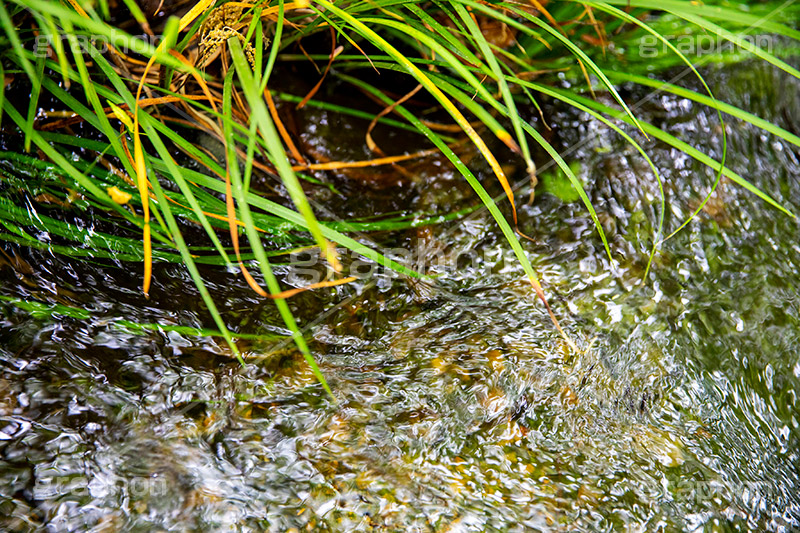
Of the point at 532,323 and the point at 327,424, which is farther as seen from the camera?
the point at 532,323

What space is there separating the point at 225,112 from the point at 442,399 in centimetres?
68

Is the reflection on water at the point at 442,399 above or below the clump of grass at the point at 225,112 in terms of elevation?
below

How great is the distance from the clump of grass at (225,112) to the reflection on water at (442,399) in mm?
117

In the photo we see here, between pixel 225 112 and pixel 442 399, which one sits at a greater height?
pixel 225 112

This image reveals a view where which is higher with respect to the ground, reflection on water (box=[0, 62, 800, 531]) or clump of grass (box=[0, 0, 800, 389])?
clump of grass (box=[0, 0, 800, 389])

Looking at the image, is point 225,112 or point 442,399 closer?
point 225,112

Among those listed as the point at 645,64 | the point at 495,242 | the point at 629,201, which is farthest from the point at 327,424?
the point at 645,64

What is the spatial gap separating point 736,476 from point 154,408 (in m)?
1.18

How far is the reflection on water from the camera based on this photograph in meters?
0.98

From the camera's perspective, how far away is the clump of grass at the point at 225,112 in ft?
3.17

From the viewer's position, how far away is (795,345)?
144 cm

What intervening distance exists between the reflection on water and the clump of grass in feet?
0.38

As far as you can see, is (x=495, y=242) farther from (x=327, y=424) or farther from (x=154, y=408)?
(x=154, y=408)

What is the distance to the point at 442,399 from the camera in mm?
1158
